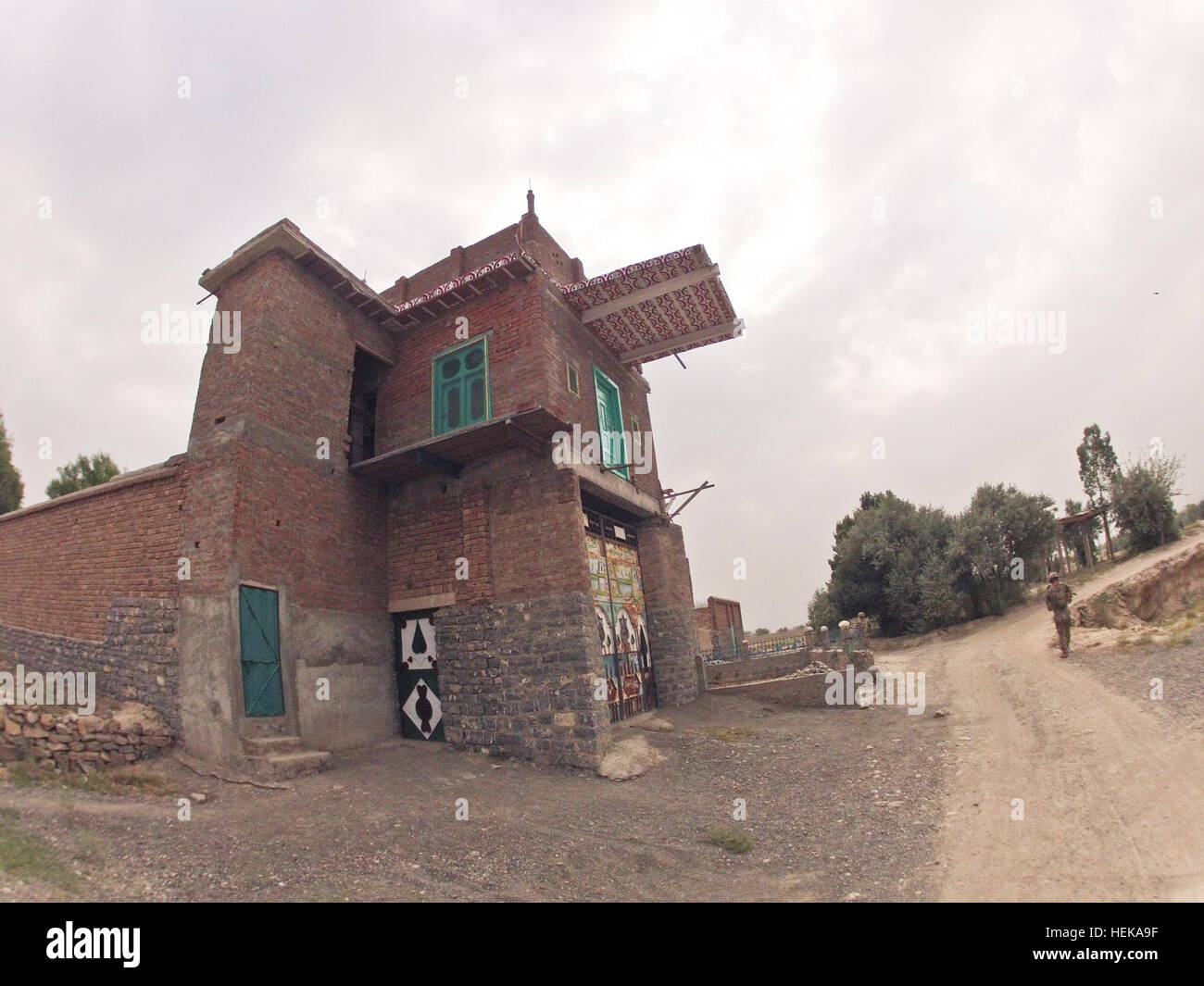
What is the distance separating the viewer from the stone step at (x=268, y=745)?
8.17 metres

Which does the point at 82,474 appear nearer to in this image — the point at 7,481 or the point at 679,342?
→ the point at 7,481

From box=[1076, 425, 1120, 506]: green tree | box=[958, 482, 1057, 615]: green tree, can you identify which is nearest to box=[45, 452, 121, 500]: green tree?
box=[958, 482, 1057, 615]: green tree

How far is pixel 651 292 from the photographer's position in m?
12.1

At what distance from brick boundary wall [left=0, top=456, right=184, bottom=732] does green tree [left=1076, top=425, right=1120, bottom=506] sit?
37.1m

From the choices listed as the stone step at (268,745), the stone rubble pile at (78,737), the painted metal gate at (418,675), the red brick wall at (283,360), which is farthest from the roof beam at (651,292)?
the stone rubble pile at (78,737)

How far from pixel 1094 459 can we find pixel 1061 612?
84.1ft

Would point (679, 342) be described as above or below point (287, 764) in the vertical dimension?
above

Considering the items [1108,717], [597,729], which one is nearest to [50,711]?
[597,729]

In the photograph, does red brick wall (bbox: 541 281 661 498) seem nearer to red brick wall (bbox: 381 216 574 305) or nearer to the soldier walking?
red brick wall (bbox: 381 216 574 305)

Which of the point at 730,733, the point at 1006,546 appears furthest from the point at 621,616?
the point at 1006,546

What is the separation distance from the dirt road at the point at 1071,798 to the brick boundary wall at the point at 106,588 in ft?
33.6

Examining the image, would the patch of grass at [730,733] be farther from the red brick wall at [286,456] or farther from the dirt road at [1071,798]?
the red brick wall at [286,456]

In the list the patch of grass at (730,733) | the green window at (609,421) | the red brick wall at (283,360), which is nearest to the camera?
the red brick wall at (283,360)

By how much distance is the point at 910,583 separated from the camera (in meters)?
25.3
